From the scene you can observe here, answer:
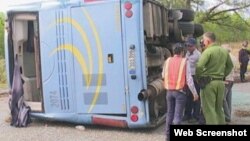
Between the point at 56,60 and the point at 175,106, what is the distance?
2.63 meters

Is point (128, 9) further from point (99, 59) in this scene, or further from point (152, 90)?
point (152, 90)

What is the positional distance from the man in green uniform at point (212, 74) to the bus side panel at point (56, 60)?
8.37 feet

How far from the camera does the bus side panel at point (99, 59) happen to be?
26.5ft

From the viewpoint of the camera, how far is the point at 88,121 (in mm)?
8539

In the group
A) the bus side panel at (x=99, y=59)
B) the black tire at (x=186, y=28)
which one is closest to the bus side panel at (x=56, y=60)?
the bus side panel at (x=99, y=59)

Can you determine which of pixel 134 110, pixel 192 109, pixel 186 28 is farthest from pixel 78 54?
pixel 186 28

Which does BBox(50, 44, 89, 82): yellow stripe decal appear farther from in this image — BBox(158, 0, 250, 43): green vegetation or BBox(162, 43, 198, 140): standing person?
BBox(158, 0, 250, 43): green vegetation

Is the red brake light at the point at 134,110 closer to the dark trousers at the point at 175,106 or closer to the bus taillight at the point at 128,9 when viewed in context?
the dark trousers at the point at 175,106

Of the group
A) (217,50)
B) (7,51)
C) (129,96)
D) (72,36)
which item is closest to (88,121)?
(129,96)

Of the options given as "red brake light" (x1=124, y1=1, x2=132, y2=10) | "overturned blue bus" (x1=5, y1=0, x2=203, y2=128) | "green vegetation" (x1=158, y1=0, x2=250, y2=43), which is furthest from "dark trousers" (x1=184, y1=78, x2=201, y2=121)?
"green vegetation" (x1=158, y1=0, x2=250, y2=43)

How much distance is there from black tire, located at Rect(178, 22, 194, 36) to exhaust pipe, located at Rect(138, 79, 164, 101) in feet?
5.30

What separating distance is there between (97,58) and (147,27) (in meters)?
1.05

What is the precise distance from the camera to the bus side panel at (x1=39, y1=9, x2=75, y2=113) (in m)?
8.55

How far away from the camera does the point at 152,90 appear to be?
8172mm
